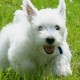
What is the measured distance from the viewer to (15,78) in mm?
7656

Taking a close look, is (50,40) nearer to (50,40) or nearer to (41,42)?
(50,40)

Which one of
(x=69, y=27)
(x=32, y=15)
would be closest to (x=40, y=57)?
(x=32, y=15)

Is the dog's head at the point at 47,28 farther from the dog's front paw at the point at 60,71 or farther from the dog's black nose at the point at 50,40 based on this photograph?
the dog's front paw at the point at 60,71

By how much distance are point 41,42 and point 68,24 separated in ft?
12.9

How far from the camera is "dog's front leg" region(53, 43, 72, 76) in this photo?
24.0 ft

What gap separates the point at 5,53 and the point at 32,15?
113cm

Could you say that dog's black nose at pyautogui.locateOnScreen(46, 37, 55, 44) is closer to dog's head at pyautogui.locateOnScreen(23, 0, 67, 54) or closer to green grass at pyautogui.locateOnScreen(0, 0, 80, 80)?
dog's head at pyautogui.locateOnScreen(23, 0, 67, 54)

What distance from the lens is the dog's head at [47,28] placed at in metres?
6.90

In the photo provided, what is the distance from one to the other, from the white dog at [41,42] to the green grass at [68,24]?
7.5 inches

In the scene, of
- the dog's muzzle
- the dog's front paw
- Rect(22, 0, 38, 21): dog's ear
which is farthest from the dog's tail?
the dog's muzzle

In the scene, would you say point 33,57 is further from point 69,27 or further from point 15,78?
point 69,27

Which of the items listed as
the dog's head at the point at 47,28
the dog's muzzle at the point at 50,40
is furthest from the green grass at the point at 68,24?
the dog's muzzle at the point at 50,40

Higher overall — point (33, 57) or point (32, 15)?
point (32, 15)

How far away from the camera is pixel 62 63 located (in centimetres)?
743
